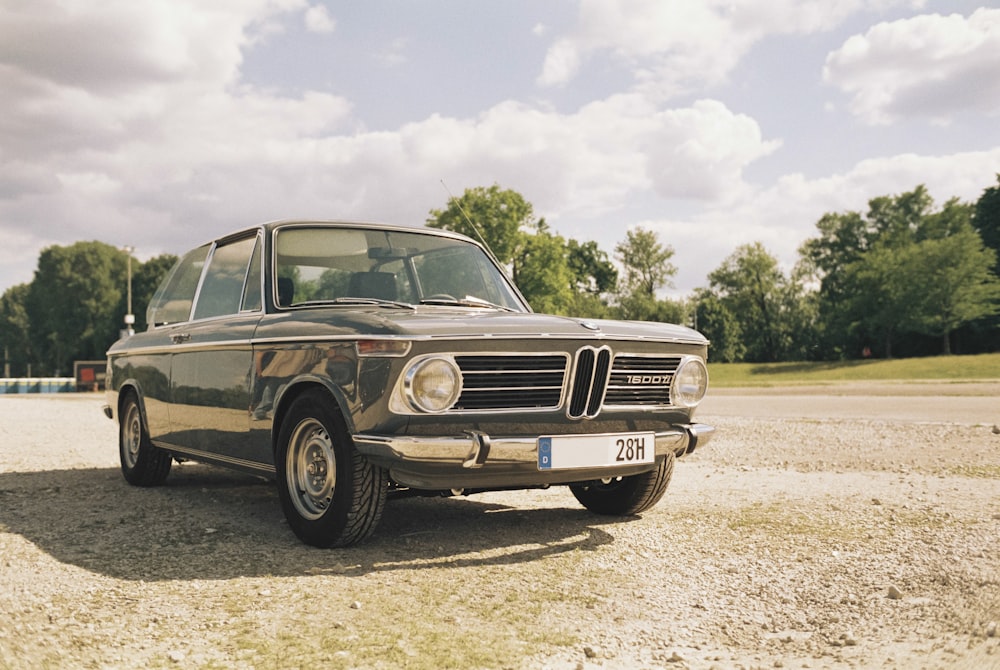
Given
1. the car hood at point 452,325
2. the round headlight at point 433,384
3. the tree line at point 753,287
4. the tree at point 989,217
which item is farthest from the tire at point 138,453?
the tree at point 989,217

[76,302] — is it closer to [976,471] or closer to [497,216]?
[497,216]

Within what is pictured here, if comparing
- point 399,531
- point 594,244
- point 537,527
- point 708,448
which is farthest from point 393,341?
point 594,244

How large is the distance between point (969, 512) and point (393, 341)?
14.0ft

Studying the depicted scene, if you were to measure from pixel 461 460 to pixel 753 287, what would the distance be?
78.2 metres

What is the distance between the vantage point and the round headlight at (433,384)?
4469 mm

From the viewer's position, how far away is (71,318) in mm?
81062

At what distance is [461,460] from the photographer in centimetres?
444

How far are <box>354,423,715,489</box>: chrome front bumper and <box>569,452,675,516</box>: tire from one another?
1.23m

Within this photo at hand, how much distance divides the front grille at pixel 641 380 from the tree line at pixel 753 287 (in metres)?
43.3

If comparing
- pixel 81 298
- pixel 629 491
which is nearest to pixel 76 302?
pixel 81 298

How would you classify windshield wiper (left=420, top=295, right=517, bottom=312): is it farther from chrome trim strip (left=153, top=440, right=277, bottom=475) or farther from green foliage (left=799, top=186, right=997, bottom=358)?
green foliage (left=799, top=186, right=997, bottom=358)

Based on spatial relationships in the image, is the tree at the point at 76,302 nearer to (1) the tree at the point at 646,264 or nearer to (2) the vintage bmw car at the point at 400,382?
(1) the tree at the point at 646,264

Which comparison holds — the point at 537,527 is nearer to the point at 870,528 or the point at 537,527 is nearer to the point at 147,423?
the point at 870,528

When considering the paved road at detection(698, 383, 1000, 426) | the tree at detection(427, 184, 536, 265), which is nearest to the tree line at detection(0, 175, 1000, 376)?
the tree at detection(427, 184, 536, 265)
